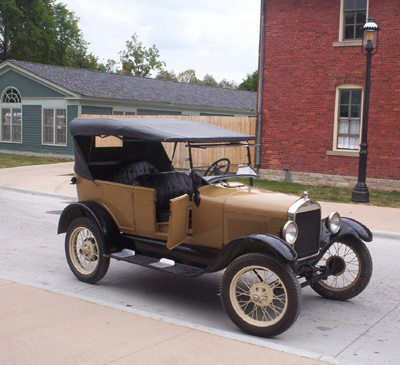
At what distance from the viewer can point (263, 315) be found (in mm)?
5430

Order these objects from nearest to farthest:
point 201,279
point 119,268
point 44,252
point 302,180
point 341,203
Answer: point 201,279, point 119,268, point 44,252, point 341,203, point 302,180

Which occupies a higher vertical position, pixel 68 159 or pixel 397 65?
pixel 397 65

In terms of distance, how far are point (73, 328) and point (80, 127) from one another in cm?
276

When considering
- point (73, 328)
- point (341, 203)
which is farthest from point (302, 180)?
point (73, 328)

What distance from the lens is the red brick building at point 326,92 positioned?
1677 cm

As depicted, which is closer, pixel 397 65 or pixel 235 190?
pixel 235 190

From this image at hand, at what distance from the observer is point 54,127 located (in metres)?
28.0

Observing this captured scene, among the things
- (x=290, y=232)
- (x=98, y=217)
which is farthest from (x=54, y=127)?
(x=290, y=232)

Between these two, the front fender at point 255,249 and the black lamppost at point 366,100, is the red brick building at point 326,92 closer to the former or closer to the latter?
the black lamppost at point 366,100

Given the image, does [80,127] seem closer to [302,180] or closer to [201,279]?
[201,279]

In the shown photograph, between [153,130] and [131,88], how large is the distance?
2530cm

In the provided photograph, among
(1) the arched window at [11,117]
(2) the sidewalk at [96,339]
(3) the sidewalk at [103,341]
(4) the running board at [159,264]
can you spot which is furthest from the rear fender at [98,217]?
(1) the arched window at [11,117]

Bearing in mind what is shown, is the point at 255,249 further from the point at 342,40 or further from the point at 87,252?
the point at 342,40

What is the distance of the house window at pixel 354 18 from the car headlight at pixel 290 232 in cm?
1322
